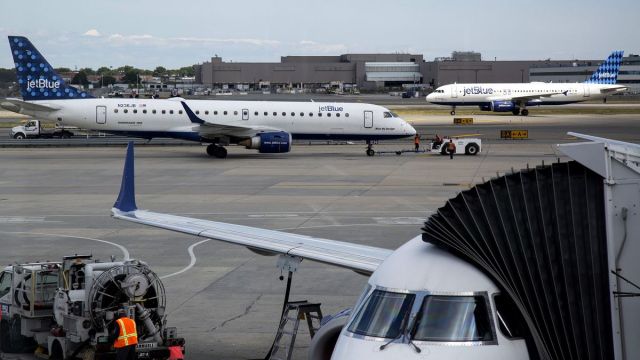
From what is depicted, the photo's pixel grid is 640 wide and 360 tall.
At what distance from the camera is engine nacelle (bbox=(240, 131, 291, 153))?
220 feet

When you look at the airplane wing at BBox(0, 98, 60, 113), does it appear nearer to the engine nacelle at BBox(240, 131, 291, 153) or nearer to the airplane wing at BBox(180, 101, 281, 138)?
the airplane wing at BBox(180, 101, 281, 138)

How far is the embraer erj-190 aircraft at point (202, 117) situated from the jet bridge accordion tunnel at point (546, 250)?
55668 mm

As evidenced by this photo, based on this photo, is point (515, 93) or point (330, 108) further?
point (515, 93)

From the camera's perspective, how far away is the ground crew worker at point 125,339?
1698 centimetres

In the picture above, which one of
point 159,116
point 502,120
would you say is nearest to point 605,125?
point 502,120

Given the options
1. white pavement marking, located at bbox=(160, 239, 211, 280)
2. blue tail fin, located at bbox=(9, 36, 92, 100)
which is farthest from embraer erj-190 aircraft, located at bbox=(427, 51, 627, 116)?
white pavement marking, located at bbox=(160, 239, 211, 280)

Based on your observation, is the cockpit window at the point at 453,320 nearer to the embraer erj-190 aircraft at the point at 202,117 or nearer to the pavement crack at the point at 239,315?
the pavement crack at the point at 239,315

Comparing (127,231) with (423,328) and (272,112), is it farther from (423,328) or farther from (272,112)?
(272,112)

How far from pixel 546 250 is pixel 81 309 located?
1080 cm

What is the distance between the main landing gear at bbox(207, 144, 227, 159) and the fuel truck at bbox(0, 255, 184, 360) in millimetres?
47113

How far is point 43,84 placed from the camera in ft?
232

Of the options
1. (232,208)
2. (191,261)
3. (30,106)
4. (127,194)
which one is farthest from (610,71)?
(127,194)

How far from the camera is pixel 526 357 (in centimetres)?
1082

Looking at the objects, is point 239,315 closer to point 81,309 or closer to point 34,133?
point 81,309
